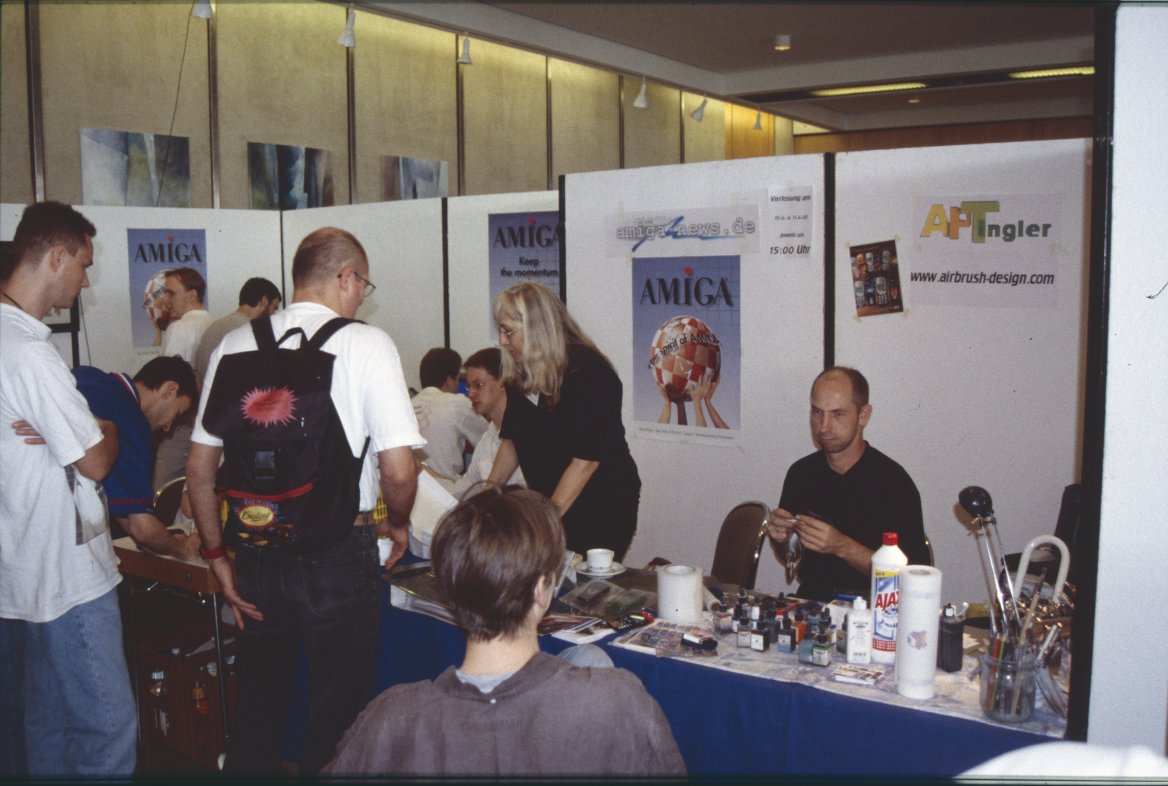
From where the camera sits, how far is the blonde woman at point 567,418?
9.47ft

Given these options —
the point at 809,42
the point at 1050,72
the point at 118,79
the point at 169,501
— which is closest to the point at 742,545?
the point at 169,501

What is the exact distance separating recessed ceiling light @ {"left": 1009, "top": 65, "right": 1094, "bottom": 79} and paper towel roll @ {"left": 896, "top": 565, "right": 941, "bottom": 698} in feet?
30.8

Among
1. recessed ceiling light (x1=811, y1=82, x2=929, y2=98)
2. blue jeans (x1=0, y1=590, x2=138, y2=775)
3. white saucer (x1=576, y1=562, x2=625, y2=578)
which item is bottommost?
blue jeans (x1=0, y1=590, x2=138, y2=775)

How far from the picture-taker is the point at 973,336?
134 inches

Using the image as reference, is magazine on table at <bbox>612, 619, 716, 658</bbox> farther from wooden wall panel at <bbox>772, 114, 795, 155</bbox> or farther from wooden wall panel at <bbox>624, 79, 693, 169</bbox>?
wooden wall panel at <bbox>772, 114, 795, 155</bbox>

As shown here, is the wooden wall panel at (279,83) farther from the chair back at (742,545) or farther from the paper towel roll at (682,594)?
the paper towel roll at (682,594)

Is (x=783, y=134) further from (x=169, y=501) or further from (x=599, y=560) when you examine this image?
(x=599, y=560)

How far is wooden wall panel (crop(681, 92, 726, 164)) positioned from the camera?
11273mm

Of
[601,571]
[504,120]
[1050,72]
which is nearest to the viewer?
[601,571]

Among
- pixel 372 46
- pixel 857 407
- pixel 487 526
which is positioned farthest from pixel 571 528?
pixel 372 46

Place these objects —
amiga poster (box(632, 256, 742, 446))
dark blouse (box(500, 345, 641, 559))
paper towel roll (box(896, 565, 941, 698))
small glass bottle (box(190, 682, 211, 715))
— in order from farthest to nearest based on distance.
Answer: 1. amiga poster (box(632, 256, 742, 446))
2. small glass bottle (box(190, 682, 211, 715))
3. dark blouse (box(500, 345, 641, 559))
4. paper towel roll (box(896, 565, 941, 698))

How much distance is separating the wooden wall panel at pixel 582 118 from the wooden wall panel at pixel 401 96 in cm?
137

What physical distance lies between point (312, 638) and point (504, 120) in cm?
737

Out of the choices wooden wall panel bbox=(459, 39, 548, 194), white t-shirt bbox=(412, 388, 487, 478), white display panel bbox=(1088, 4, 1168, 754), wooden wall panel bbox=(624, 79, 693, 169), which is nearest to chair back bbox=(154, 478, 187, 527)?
white t-shirt bbox=(412, 388, 487, 478)
